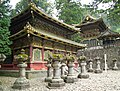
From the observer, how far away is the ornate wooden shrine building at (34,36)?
14016mm

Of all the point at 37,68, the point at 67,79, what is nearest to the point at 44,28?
the point at 37,68

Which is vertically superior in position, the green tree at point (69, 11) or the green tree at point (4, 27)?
the green tree at point (69, 11)

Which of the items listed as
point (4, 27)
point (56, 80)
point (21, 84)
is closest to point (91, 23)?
point (4, 27)

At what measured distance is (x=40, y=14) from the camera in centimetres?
1530

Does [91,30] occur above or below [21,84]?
above

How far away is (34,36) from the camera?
1443 centimetres

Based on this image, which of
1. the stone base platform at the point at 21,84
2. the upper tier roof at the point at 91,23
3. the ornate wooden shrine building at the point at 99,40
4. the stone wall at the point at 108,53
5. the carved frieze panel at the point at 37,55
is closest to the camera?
the stone base platform at the point at 21,84

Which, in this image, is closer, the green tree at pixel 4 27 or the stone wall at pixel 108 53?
the green tree at pixel 4 27

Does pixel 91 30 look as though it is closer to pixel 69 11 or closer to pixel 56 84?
pixel 69 11

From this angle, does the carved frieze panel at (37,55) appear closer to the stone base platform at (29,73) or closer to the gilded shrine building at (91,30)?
the stone base platform at (29,73)

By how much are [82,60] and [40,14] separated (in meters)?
6.50

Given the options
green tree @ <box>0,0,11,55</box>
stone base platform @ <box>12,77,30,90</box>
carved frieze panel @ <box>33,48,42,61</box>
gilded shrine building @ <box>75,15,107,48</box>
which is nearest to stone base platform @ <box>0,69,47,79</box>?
carved frieze panel @ <box>33,48,42,61</box>

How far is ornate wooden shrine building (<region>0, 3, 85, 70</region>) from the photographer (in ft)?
46.0

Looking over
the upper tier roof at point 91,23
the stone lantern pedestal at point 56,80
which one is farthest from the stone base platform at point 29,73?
the upper tier roof at point 91,23
